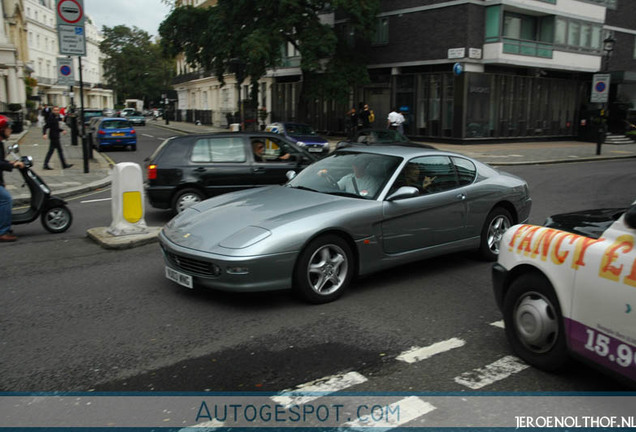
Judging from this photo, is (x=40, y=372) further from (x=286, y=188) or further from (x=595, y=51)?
(x=595, y=51)

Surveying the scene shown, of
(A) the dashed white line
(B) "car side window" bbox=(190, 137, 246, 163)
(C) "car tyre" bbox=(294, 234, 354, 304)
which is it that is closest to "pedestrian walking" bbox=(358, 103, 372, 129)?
(B) "car side window" bbox=(190, 137, 246, 163)

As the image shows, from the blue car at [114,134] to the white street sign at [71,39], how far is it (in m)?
12.7

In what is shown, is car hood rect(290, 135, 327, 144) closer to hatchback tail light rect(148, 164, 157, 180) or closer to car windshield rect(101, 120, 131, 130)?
car windshield rect(101, 120, 131, 130)

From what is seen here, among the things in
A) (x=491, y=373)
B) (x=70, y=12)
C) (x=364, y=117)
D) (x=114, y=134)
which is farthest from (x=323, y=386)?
(x=114, y=134)

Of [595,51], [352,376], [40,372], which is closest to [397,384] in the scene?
[352,376]

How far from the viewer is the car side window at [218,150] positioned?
991 cm

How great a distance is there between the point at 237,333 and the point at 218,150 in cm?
588

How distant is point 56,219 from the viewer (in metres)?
8.83

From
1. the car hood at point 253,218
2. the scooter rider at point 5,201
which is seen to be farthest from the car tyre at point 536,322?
the scooter rider at point 5,201

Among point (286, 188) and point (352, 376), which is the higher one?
point (286, 188)

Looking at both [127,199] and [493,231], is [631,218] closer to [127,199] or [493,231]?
[493,231]

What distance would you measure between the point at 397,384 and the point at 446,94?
2770cm

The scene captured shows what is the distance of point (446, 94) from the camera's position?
29.6 metres

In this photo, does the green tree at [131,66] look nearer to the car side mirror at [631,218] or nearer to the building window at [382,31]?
the building window at [382,31]
